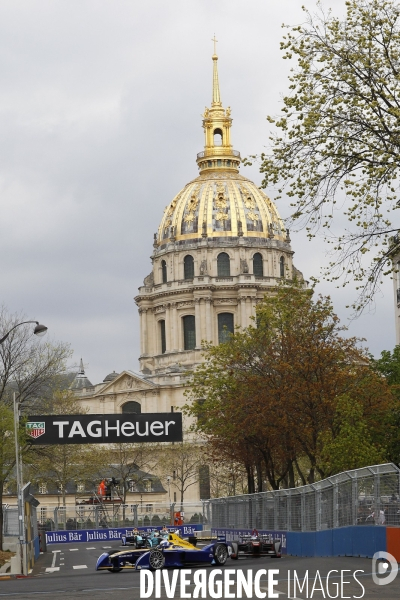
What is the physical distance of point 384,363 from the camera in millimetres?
68938

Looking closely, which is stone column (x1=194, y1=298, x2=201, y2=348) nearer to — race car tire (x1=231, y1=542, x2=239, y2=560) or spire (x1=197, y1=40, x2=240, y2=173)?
spire (x1=197, y1=40, x2=240, y2=173)

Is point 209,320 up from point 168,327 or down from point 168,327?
up

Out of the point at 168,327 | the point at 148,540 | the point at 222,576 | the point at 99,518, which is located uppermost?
the point at 168,327

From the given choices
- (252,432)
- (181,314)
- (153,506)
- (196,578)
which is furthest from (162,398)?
(196,578)

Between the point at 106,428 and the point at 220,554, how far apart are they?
24.5 m

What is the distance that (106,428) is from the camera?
183ft

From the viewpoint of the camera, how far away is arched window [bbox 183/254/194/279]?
147 metres

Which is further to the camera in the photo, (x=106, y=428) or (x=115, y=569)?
→ (x=106, y=428)

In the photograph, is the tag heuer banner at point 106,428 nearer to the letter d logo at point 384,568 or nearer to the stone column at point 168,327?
the letter d logo at point 384,568

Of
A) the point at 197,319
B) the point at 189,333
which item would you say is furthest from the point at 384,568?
the point at 189,333

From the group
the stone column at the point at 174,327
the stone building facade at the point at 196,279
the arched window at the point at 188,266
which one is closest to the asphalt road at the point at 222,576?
the stone building facade at the point at 196,279

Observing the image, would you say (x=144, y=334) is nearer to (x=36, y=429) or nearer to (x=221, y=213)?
(x=221, y=213)

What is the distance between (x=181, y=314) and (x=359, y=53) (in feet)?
391

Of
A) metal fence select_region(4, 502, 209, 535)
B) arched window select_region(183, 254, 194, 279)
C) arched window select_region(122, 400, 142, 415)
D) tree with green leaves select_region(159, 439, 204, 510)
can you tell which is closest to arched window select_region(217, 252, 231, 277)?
arched window select_region(183, 254, 194, 279)
